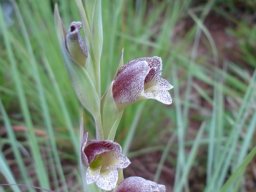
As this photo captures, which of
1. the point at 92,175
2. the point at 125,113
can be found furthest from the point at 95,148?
the point at 125,113

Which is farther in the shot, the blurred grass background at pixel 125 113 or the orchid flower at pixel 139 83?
the blurred grass background at pixel 125 113

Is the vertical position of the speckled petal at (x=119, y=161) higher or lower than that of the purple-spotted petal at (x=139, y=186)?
higher

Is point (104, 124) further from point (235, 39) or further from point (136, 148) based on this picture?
point (235, 39)

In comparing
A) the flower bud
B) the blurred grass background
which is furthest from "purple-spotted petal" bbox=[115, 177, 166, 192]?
the blurred grass background

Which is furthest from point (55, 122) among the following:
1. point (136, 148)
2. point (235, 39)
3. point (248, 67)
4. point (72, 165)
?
point (235, 39)

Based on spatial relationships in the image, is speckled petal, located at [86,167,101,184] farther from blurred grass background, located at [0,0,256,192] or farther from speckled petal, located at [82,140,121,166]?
blurred grass background, located at [0,0,256,192]

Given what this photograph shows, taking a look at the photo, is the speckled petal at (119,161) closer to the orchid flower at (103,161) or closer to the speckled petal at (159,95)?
the orchid flower at (103,161)

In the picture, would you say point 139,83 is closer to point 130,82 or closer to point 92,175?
point 130,82

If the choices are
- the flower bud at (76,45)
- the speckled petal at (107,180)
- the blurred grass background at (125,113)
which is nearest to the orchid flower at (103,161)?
the speckled petal at (107,180)
